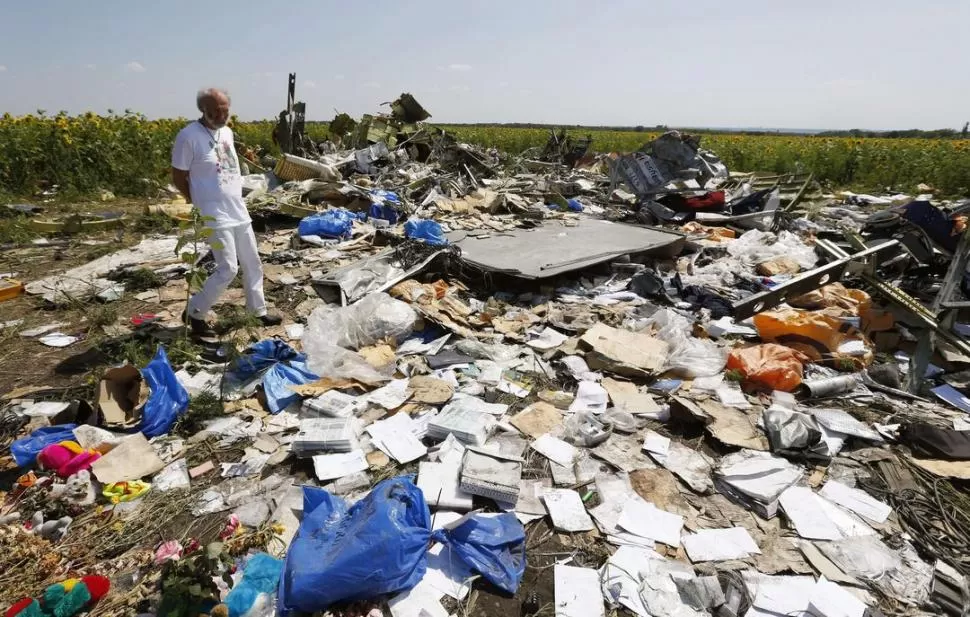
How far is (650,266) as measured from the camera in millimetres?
6125

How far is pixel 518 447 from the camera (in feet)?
9.33

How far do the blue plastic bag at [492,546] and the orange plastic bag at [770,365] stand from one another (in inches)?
95.2

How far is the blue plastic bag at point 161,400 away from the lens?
9.14 feet

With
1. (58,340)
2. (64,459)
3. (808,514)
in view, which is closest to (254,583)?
(64,459)

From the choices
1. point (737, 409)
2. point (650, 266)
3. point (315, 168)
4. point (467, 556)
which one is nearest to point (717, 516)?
point (737, 409)

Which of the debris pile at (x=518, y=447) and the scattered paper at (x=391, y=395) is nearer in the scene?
the debris pile at (x=518, y=447)

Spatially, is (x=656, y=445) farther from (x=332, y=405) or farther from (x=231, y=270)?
(x=231, y=270)

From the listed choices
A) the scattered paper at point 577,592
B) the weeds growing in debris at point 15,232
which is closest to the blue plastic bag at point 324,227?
the weeds growing in debris at point 15,232

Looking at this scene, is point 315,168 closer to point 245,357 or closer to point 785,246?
point 245,357

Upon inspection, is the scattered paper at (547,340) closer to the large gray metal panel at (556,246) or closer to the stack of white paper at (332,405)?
the large gray metal panel at (556,246)

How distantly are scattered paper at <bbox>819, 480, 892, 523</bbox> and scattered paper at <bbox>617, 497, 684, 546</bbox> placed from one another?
0.93m

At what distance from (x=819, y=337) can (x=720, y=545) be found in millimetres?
2679

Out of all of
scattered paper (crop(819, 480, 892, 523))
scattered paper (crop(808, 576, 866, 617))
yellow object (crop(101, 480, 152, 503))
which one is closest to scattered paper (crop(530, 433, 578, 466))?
scattered paper (crop(808, 576, 866, 617))

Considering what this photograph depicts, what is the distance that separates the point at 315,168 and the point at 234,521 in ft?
25.5
